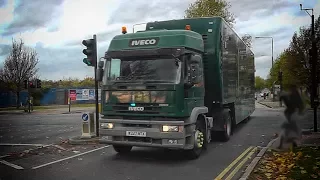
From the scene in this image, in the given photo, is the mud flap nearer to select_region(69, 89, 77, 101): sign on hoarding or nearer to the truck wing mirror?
the truck wing mirror

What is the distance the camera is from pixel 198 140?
821 cm

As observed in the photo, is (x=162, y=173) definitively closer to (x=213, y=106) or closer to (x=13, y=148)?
(x=213, y=106)

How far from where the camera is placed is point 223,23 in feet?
32.7

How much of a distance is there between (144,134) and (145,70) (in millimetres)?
1431

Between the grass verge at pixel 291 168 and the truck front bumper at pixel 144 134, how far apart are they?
5.69ft

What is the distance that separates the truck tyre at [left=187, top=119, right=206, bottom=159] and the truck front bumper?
0.40m

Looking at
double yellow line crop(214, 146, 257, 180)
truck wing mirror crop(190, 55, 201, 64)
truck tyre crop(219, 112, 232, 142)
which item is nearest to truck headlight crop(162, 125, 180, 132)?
double yellow line crop(214, 146, 257, 180)

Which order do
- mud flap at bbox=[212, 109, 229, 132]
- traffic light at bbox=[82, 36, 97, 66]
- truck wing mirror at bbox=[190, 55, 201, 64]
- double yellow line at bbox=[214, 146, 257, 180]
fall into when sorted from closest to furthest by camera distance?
double yellow line at bbox=[214, 146, 257, 180], truck wing mirror at bbox=[190, 55, 201, 64], mud flap at bbox=[212, 109, 229, 132], traffic light at bbox=[82, 36, 97, 66]

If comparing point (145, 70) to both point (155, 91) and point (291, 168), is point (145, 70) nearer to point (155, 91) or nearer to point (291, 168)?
point (155, 91)

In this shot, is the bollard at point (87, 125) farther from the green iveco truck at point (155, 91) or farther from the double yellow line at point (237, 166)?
the double yellow line at point (237, 166)

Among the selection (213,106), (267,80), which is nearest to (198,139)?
(213,106)

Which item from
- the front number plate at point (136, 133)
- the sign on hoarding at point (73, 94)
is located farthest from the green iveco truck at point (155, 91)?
the sign on hoarding at point (73, 94)

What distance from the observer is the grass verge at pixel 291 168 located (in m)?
5.43

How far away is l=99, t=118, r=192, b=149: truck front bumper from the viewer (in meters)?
7.46
